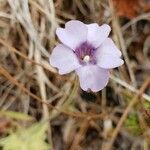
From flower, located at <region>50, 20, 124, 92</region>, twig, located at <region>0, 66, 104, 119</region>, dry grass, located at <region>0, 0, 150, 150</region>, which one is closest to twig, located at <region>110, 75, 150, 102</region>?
dry grass, located at <region>0, 0, 150, 150</region>

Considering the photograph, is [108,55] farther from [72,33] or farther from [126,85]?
[126,85]

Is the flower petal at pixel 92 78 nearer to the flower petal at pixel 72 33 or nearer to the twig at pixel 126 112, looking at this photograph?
the flower petal at pixel 72 33

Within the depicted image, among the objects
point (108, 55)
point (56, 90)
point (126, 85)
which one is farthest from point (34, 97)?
point (108, 55)

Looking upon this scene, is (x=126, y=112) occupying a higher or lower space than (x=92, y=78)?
lower

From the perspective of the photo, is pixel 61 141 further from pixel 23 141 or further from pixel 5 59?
pixel 5 59

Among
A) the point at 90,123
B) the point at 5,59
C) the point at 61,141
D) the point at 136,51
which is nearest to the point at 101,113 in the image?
the point at 90,123

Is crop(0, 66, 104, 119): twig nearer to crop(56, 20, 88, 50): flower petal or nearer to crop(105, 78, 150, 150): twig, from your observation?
crop(105, 78, 150, 150): twig
